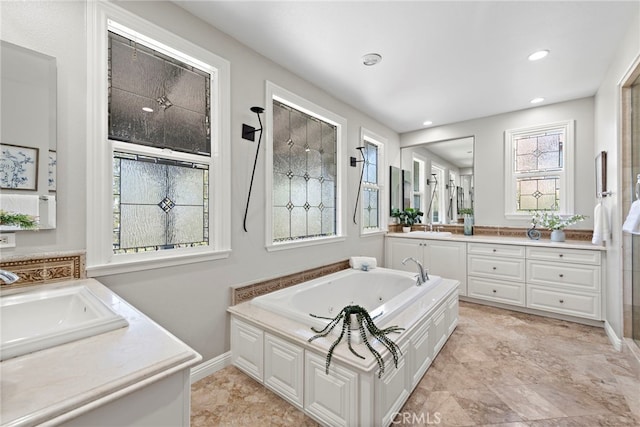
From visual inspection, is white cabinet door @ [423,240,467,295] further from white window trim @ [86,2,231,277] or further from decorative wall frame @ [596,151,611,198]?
white window trim @ [86,2,231,277]

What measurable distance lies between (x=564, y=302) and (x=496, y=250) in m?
0.80

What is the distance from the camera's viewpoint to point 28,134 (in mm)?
1338

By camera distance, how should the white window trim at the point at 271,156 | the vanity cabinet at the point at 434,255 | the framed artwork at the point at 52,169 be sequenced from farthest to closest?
1. the vanity cabinet at the point at 434,255
2. the white window trim at the point at 271,156
3. the framed artwork at the point at 52,169

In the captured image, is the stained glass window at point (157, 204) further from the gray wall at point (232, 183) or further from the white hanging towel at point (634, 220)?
the white hanging towel at point (634, 220)

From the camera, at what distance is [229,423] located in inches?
62.4

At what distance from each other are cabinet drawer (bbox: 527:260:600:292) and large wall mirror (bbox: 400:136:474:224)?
1179mm

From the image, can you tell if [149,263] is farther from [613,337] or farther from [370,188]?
[613,337]

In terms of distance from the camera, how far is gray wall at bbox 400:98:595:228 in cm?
329

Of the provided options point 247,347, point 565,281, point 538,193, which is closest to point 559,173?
point 538,193

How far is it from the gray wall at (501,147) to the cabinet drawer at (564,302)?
36.7 inches

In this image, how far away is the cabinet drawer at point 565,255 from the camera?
2.84 metres

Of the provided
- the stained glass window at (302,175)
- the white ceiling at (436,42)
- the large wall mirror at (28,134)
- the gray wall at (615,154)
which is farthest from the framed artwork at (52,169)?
the gray wall at (615,154)

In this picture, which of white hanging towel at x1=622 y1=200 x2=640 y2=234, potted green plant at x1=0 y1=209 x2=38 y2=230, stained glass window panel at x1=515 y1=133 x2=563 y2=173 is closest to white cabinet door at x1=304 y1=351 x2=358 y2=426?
potted green plant at x1=0 y1=209 x2=38 y2=230

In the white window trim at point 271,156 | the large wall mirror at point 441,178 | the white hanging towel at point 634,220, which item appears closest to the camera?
the white hanging towel at point 634,220
